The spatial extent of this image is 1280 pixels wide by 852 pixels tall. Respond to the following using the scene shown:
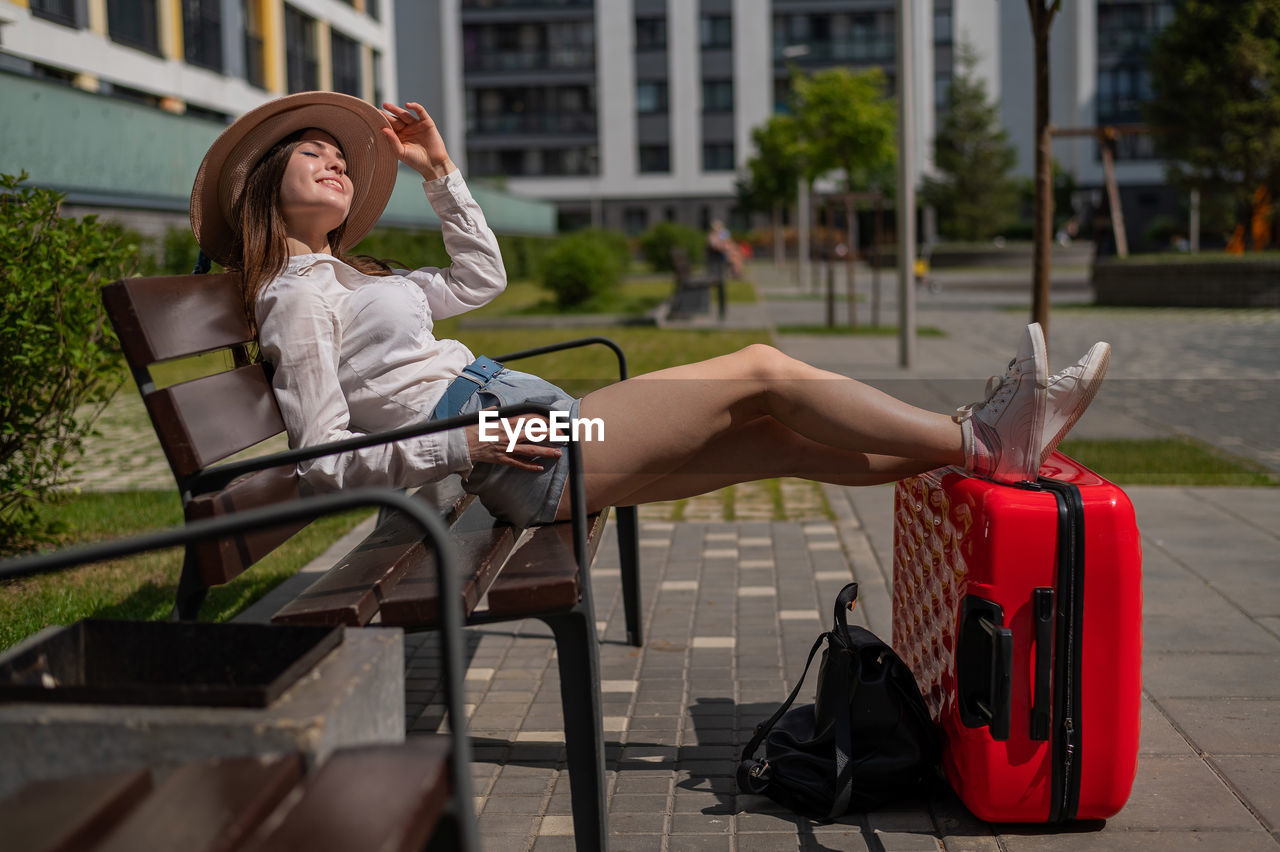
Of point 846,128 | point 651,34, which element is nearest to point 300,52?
point 846,128

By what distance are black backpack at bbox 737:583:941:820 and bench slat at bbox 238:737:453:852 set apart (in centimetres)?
148

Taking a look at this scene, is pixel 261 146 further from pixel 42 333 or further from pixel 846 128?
pixel 846 128

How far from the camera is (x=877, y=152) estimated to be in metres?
21.4

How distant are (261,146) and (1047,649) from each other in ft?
7.71

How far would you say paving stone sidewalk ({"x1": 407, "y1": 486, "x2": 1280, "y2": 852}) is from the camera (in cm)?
291

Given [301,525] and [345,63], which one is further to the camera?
[345,63]

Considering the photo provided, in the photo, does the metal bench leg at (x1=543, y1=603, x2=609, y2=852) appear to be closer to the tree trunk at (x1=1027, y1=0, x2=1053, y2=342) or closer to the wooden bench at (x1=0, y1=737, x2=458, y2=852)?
the wooden bench at (x1=0, y1=737, x2=458, y2=852)

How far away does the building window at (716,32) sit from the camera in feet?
219

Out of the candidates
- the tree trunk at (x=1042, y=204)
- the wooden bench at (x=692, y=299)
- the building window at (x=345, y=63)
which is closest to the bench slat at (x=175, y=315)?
the tree trunk at (x=1042, y=204)

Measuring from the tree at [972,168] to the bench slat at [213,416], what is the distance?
194 feet

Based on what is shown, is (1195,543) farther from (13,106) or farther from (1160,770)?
(13,106)

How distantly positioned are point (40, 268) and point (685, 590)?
283 cm

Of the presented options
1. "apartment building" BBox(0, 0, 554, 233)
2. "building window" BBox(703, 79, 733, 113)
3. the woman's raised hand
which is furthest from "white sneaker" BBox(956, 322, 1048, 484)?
"building window" BBox(703, 79, 733, 113)

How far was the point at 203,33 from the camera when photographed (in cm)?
2428
